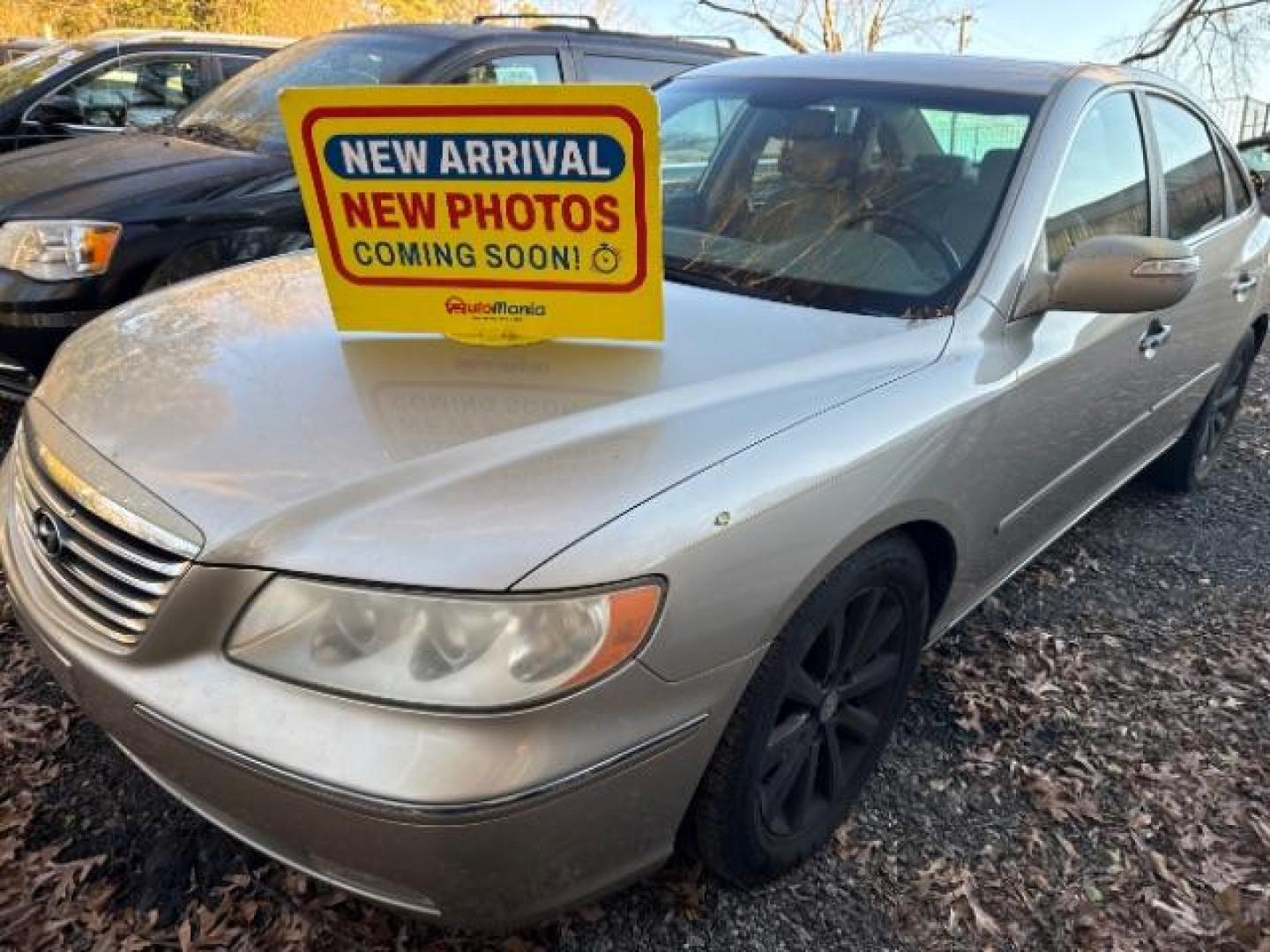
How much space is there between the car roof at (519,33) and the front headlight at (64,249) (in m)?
1.93

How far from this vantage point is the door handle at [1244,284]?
11.6ft

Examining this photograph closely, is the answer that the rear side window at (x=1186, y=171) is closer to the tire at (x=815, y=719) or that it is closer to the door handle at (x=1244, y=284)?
the door handle at (x=1244, y=284)

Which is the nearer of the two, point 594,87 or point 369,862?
point 369,862

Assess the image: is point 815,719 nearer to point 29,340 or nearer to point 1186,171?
point 1186,171

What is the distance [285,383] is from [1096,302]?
5.72ft

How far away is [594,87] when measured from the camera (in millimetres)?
1811

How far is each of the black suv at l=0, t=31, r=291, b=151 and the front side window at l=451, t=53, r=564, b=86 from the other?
2185 mm

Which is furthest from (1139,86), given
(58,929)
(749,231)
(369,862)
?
(58,929)

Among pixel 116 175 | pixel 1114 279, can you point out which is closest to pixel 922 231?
pixel 1114 279

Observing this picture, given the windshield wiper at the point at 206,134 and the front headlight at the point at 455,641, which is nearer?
the front headlight at the point at 455,641

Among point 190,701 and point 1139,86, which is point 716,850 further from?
point 1139,86

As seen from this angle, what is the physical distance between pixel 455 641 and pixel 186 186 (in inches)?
123

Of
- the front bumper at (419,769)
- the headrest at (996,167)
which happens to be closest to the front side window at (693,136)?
the headrest at (996,167)

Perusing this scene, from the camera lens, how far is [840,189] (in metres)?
2.60
